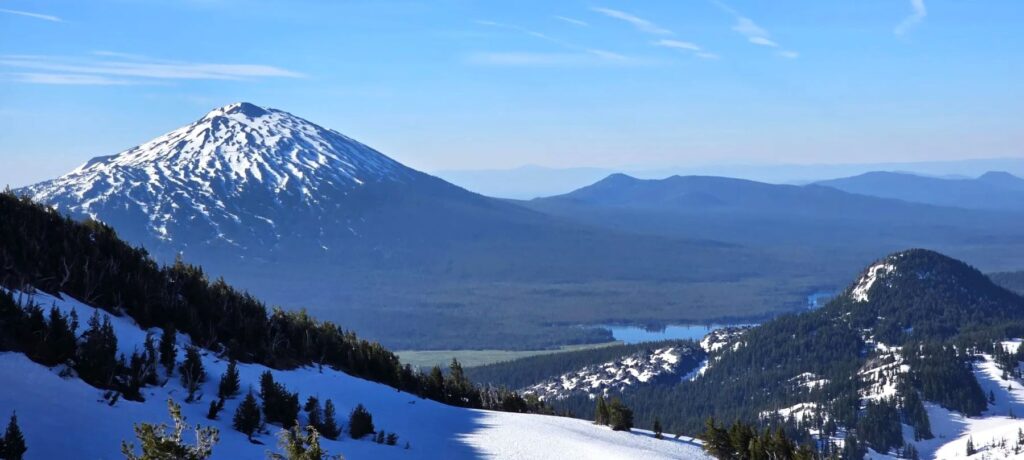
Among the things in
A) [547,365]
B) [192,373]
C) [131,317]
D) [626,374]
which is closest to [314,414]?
[192,373]

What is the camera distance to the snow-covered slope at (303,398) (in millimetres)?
18141

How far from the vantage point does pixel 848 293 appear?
172125 mm

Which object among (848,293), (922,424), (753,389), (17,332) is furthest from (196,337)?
(848,293)

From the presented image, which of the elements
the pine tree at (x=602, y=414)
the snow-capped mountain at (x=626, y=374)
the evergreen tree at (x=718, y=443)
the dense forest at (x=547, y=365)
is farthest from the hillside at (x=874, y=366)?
the evergreen tree at (x=718, y=443)

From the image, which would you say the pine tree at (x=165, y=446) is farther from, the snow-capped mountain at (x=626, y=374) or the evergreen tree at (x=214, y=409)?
the snow-capped mountain at (x=626, y=374)

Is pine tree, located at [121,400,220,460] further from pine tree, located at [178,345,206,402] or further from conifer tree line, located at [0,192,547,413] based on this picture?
pine tree, located at [178,345,206,402]

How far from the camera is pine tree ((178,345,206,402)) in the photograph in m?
22.4

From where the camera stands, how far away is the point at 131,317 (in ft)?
87.5

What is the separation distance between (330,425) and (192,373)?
3643 mm

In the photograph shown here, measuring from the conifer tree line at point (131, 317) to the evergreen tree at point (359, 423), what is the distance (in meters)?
4.09

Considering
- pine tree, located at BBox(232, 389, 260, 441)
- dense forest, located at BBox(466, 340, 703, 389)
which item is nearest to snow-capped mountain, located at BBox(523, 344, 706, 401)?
dense forest, located at BBox(466, 340, 703, 389)

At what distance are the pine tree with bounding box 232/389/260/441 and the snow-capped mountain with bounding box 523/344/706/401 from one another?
10103 centimetres

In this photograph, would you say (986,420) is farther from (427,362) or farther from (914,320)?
(427,362)

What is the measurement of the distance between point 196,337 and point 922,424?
9389 centimetres
